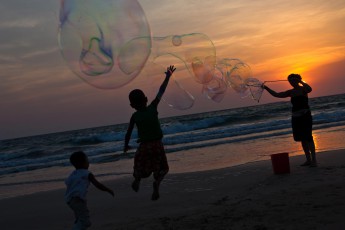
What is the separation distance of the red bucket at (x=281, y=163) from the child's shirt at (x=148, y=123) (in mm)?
3646

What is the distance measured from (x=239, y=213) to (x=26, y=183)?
989 centimetres

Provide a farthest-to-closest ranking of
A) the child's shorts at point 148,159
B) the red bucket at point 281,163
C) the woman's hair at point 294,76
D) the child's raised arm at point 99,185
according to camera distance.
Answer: the woman's hair at point 294,76
the red bucket at point 281,163
the child's shorts at point 148,159
the child's raised arm at point 99,185

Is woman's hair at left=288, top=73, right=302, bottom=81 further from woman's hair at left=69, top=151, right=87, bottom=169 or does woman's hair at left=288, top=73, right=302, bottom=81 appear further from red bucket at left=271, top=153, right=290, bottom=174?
woman's hair at left=69, top=151, right=87, bottom=169

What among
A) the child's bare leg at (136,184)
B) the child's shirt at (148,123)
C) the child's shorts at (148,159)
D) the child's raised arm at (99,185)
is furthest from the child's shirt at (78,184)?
the child's shirt at (148,123)

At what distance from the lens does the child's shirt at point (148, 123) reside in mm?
5680

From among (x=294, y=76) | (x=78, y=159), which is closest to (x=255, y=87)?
(x=294, y=76)

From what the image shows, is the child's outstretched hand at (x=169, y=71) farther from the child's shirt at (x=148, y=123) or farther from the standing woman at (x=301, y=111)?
the standing woman at (x=301, y=111)

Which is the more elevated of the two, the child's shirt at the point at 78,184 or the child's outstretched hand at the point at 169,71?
the child's outstretched hand at the point at 169,71

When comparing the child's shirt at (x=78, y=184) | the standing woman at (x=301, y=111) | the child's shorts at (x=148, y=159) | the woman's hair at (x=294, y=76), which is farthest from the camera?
the woman's hair at (x=294, y=76)

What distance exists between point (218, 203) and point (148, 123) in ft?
7.10

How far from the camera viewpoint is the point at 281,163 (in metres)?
8.63

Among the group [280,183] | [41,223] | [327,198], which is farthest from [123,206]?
[327,198]

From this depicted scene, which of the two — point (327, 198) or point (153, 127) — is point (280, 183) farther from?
point (153, 127)

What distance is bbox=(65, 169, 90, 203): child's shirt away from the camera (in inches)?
198
